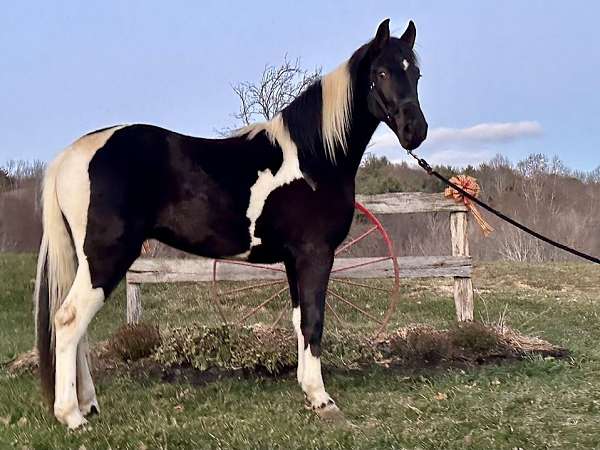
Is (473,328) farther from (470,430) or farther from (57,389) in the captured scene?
(57,389)

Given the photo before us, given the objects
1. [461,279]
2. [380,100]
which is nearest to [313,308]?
[380,100]

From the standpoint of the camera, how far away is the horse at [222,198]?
3736mm

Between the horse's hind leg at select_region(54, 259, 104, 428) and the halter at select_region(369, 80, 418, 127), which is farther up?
the halter at select_region(369, 80, 418, 127)

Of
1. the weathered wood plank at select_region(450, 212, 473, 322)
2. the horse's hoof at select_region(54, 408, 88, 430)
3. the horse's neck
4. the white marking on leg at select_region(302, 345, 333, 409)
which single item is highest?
the horse's neck

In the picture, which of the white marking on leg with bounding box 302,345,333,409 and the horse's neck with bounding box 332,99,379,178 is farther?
the horse's neck with bounding box 332,99,379,178

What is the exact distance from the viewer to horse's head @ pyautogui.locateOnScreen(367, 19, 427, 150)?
12.8ft

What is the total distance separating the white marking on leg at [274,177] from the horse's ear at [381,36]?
0.81 metres

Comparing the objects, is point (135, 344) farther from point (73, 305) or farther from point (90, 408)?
point (73, 305)

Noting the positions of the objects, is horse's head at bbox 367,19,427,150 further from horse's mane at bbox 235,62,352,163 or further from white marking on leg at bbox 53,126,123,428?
white marking on leg at bbox 53,126,123,428

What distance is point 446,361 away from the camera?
209 inches

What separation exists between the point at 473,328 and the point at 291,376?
5.72 ft

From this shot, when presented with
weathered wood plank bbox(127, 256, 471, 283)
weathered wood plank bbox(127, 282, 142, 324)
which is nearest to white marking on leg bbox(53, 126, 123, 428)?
weathered wood plank bbox(127, 256, 471, 283)

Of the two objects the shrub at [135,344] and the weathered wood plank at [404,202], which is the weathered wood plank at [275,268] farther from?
the shrub at [135,344]

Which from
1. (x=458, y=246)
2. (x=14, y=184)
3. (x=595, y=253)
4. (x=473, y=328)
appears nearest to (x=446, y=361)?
(x=473, y=328)
